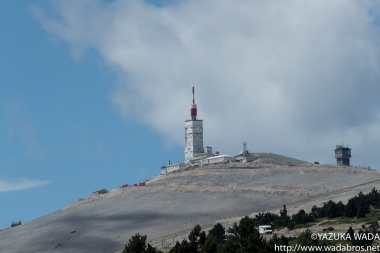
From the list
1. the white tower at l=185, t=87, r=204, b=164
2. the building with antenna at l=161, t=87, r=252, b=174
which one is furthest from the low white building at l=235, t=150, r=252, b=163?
the white tower at l=185, t=87, r=204, b=164

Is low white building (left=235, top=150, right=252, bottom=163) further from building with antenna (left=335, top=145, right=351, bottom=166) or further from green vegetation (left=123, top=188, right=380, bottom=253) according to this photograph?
green vegetation (left=123, top=188, right=380, bottom=253)

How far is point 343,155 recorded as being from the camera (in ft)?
461

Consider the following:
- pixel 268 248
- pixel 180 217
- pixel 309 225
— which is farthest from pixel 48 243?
pixel 268 248

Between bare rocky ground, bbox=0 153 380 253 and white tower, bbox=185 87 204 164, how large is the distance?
33.5ft

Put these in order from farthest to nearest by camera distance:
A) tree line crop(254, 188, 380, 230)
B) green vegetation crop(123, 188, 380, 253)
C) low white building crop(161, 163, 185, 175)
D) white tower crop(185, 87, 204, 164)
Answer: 1. white tower crop(185, 87, 204, 164)
2. low white building crop(161, 163, 185, 175)
3. tree line crop(254, 188, 380, 230)
4. green vegetation crop(123, 188, 380, 253)

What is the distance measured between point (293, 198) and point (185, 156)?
44426mm

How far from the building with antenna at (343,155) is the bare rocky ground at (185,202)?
9.32 metres

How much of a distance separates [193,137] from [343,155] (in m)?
27.2

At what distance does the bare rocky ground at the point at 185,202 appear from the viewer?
90.4 metres

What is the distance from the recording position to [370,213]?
71.2 metres

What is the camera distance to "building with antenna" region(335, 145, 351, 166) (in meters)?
141

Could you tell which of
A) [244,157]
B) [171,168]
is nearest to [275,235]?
[244,157]

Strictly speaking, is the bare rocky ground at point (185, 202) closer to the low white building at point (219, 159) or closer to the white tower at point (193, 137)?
the low white building at point (219, 159)

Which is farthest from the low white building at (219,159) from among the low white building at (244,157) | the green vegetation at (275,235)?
the green vegetation at (275,235)
